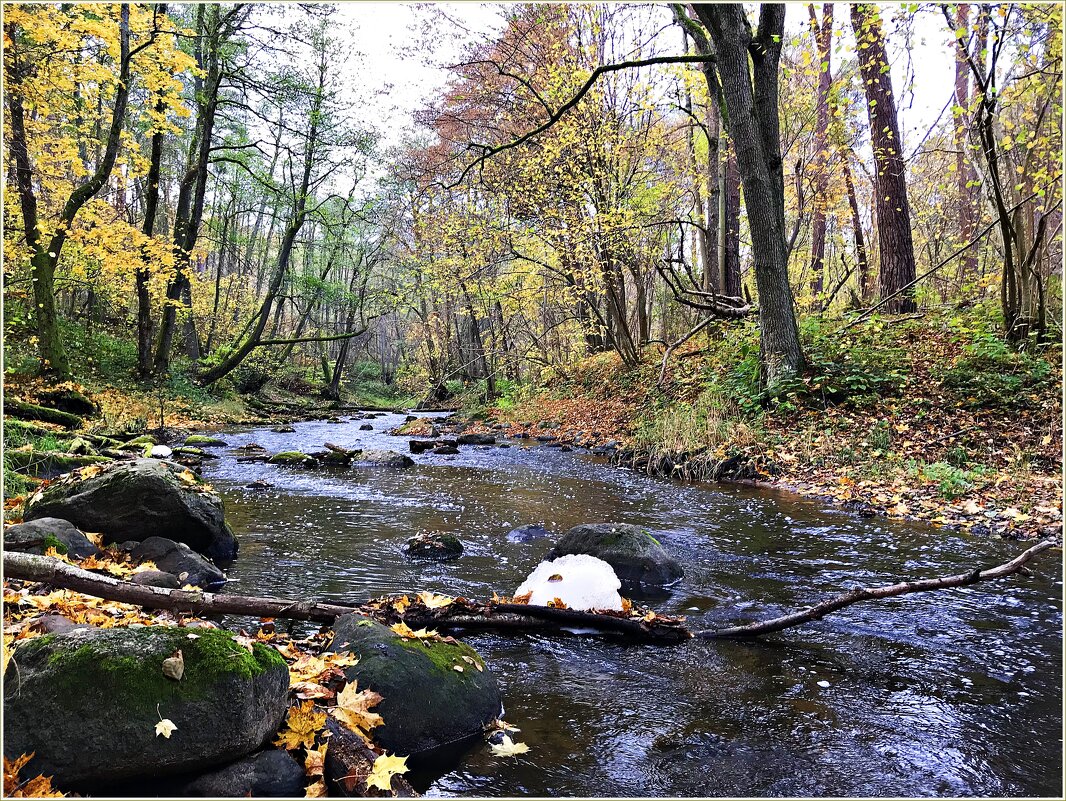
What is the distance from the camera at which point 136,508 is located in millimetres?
5258

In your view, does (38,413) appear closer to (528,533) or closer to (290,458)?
(290,458)

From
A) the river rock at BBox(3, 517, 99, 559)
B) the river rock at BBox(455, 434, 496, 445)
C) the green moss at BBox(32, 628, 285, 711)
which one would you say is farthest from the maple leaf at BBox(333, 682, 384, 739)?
the river rock at BBox(455, 434, 496, 445)

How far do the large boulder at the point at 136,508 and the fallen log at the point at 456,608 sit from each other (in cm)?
202

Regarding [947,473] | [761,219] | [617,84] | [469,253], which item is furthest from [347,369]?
[947,473]

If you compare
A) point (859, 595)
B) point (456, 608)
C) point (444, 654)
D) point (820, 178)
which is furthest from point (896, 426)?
point (820, 178)

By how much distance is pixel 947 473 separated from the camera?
690 cm

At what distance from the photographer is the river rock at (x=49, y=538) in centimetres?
411

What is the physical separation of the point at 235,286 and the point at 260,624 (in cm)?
3217

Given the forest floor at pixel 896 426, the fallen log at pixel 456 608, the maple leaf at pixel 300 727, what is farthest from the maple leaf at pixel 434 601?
the forest floor at pixel 896 426

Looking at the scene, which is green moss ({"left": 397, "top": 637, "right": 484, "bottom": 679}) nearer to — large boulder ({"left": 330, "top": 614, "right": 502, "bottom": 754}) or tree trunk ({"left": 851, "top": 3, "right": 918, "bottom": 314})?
large boulder ({"left": 330, "top": 614, "right": 502, "bottom": 754})

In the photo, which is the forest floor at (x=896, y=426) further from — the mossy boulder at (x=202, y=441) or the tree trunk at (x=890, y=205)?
the mossy boulder at (x=202, y=441)

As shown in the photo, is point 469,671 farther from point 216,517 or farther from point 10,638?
point 216,517

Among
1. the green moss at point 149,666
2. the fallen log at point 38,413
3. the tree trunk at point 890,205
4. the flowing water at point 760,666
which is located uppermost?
the tree trunk at point 890,205

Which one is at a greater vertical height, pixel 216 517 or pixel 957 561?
pixel 216 517
